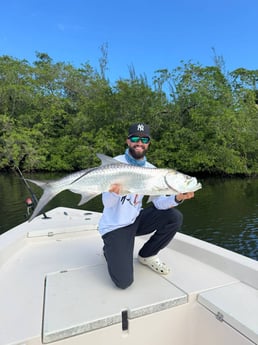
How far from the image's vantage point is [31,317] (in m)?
2.06

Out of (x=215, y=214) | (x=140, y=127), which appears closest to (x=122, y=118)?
(x=215, y=214)

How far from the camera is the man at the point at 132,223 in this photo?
257cm

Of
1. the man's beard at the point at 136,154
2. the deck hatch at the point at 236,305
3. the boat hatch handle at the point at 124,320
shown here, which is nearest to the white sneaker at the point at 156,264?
the deck hatch at the point at 236,305

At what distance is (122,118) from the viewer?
Result: 88.5 feet

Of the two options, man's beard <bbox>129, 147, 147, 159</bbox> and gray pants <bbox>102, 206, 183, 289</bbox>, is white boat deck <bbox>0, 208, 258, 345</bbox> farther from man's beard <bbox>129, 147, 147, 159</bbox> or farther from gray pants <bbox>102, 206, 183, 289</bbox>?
man's beard <bbox>129, 147, 147, 159</bbox>

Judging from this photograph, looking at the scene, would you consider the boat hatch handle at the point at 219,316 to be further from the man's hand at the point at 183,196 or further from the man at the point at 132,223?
the man's hand at the point at 183,196

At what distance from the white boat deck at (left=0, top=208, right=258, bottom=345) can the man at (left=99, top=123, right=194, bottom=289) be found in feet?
0.46

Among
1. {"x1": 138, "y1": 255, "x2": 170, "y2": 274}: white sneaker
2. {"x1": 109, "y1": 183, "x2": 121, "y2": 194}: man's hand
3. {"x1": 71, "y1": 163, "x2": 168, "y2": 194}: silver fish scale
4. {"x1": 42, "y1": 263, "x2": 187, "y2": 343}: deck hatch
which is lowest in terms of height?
{"x1": 42, "y1": 263, "x2": 187, "y2": 343}: deck hatch

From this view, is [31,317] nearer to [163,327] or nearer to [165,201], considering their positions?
[163,327]

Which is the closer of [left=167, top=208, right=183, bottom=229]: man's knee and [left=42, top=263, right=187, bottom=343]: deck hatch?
[left=42, top=263, right=187, bottom=343]: deck hatch

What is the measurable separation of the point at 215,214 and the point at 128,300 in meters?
9.56

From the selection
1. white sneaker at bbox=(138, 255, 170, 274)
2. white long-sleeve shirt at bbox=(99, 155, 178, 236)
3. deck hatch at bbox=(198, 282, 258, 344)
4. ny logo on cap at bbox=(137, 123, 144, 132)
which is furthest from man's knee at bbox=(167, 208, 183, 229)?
ny logo on cap at bbox=(137, 123, 144, 132)

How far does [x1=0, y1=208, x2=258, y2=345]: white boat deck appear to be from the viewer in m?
1.96

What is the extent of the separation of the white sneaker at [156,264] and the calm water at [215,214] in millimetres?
5200
